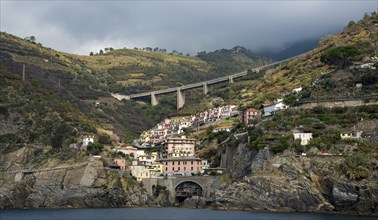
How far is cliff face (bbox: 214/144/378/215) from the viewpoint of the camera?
8138 cm

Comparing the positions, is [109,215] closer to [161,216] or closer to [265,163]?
[161,216]

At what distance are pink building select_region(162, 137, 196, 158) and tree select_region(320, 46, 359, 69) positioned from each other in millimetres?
30548

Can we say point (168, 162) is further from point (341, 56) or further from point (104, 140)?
point (341, 56)

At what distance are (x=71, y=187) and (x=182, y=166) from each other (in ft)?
67.3

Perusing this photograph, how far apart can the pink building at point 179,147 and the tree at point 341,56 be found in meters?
30.5

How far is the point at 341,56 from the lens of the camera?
130 meters

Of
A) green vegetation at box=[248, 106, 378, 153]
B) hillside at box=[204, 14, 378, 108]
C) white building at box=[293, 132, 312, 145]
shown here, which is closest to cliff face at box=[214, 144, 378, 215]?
green vegetation at box=[248, 106, 378, 153]

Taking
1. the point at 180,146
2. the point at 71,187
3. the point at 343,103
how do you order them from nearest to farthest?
the point at 71,187, the point at 343,103, the point at 180,146

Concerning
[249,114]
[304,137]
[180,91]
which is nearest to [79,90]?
[180,91]

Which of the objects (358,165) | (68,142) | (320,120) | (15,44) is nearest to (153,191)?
(68,142)

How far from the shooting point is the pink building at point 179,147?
11970cm

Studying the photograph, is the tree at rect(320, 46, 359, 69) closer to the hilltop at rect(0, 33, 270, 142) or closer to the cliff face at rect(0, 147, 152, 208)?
the hilltop at rect(0, 33, 270, 142)

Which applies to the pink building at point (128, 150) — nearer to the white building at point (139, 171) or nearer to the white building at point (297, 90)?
the white building at point (139, 171)

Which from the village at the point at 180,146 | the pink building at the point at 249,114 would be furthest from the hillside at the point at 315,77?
the pink building at the point at 249,114
